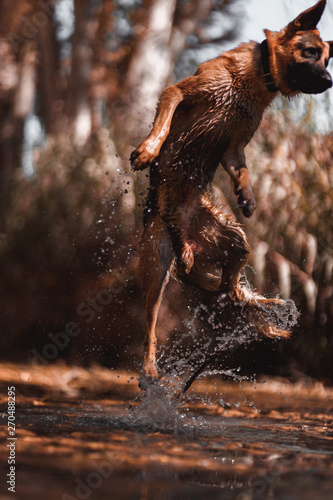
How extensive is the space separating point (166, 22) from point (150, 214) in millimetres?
4395

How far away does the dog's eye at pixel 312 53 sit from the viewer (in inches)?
157

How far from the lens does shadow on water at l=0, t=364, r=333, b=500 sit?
220 centimetres

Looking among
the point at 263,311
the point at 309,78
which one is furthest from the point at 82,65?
the point at 263,311

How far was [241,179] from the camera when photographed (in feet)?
13.1

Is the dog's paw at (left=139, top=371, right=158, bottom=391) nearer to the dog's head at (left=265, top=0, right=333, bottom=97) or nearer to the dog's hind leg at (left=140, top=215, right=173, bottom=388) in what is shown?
the dog's hind leg at (left=140, top=215, right=173, bottom=388)

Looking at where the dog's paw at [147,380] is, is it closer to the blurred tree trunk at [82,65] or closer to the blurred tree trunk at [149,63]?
the blurred tree trunk at [149,63]

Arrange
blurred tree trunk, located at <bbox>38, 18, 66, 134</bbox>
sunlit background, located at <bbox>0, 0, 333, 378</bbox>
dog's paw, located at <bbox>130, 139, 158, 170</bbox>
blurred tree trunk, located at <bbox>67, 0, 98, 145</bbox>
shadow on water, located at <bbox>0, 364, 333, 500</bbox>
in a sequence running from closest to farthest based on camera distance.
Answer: shadow on water, located at <bbox>0, 364, 333, 500</bbox> < dog's paw, located at <bbox>130, 139, 158, 170</bbox> < sunlit background, located at <bbox>0, 0, 333, 378</bbox> < blurred tree trunk, located at <bbox>67, 0, 98, 145</bbox> < blurred tree trunk, located at <bbox>38, 18, 66, 134</bbox>

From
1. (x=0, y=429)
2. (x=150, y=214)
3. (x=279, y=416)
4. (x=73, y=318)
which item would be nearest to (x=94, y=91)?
(x=73, y=318)

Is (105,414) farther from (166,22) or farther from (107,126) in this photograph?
(166,22)

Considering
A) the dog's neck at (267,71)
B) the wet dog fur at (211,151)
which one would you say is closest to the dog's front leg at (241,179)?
the wet dog fur at (211,151)

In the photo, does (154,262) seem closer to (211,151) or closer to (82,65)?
(211,151)

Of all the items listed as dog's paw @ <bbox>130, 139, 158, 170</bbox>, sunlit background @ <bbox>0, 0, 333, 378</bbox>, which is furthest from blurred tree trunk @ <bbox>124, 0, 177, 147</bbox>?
dog's paw @ <bbox>130, 139, 158, 170</bbox>

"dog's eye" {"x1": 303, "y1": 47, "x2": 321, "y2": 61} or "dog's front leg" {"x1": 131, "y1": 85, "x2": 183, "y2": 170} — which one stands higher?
"dog's eye" {"x1": 303, "y1": 47, "x2": 321, "y2": 61}

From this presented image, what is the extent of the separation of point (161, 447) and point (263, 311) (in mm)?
1726
